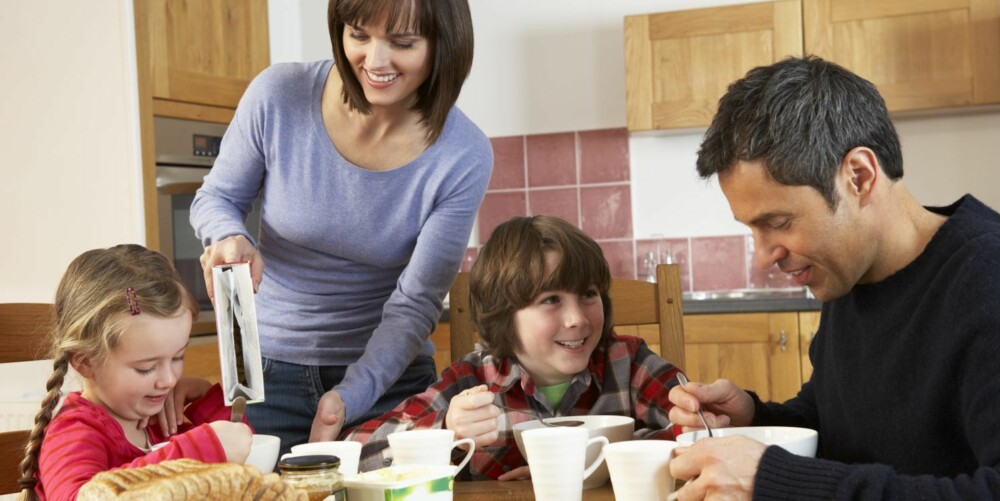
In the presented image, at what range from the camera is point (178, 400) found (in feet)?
5.22

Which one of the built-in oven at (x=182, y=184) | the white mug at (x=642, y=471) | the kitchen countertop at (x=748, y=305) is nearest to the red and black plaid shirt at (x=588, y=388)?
the white mug at (x=642, y=471)

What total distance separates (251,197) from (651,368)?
765mm

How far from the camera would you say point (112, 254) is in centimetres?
151

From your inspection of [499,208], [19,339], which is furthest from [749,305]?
[19,339]

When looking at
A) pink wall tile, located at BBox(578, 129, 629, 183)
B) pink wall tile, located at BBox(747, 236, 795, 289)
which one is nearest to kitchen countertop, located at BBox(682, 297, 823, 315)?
pink wall tile, located at BBox(747, 236, 795, 289)

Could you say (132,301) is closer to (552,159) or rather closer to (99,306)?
(99,306)

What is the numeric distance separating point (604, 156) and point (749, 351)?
1.16 m

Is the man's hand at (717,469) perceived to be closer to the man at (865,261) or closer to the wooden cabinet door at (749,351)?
the man at (865,261)

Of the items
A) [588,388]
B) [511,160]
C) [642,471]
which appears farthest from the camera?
[511,160]

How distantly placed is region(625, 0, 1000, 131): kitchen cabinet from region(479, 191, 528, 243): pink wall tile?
675mm

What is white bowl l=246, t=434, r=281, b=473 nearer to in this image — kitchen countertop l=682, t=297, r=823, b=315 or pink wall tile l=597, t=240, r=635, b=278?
kitchen countertop l=682, t=297, r=823, b=315

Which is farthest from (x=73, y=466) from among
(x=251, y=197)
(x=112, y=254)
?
(x=251, y=197)

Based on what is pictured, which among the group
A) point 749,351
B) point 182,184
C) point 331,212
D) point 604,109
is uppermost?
point 604,109

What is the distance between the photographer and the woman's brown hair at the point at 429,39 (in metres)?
1.65
